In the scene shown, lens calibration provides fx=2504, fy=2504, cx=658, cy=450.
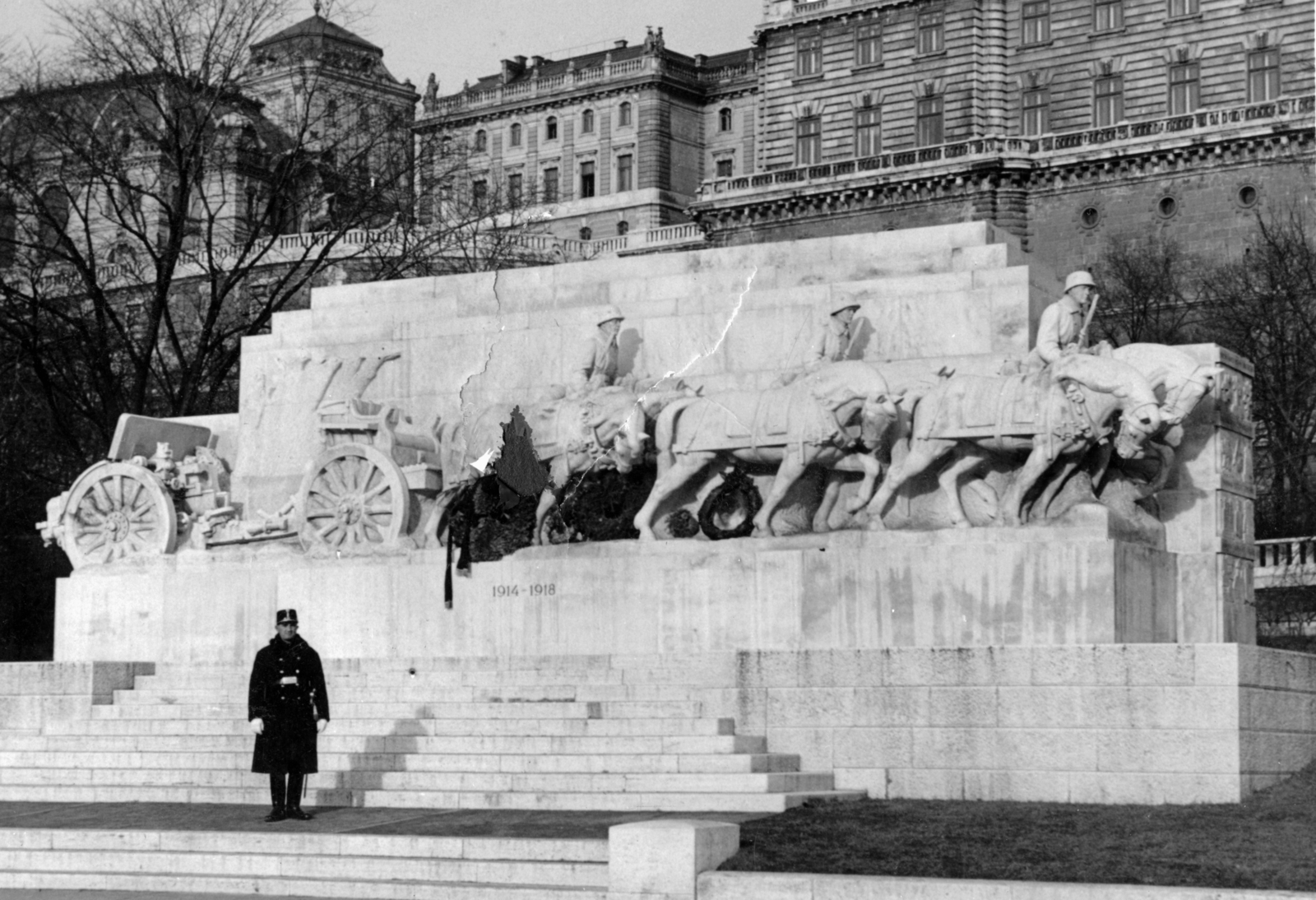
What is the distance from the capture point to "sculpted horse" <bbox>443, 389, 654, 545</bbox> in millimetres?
25766

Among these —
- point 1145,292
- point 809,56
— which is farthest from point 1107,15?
point 1145,292

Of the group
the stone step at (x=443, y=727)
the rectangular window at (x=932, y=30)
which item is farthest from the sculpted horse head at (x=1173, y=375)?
the rectangular window at (x=932, y=30)

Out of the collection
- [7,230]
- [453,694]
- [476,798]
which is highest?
[7,230]

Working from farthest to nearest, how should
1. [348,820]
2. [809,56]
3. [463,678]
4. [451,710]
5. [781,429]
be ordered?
[809,56], [781,429], [463,678], [451,710], [348,820]

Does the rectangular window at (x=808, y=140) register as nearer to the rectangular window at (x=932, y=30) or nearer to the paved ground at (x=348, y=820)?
the rectangular window at (x=932, y=30)

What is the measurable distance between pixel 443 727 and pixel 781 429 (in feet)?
15.0

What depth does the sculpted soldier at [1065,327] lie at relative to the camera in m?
24.1

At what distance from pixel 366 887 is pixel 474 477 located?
9.52 meters

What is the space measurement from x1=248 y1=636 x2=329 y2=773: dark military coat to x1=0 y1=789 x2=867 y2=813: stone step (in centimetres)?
88

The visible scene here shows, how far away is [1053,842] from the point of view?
18.1 metres

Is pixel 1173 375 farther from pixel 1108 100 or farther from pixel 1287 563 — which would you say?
pixel 1108 100

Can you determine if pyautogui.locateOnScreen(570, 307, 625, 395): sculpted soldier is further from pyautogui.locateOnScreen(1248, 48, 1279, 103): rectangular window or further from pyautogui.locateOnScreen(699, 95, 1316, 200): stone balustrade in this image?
pyautogui.locateOnScreen(1248, 48, 1279, 103): rectangular window

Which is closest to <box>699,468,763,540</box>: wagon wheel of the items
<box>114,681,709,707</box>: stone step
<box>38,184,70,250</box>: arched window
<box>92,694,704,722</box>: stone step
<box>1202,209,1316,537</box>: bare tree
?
<box>114,681,709,707</box>: stone step

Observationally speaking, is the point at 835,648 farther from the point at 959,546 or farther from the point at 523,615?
the point at 523,615
